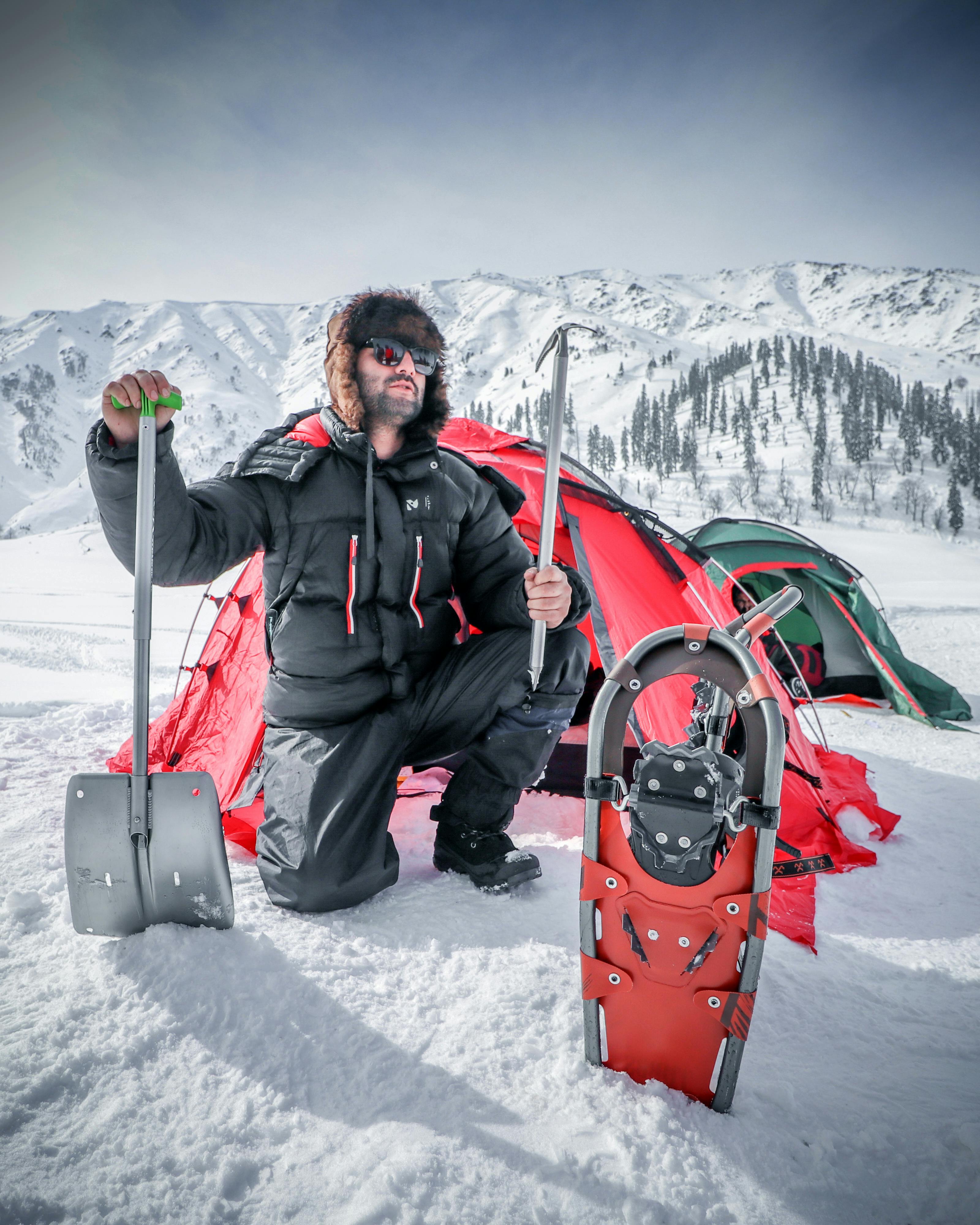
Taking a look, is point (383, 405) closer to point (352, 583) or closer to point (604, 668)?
point (352, 583)

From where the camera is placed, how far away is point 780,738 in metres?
1.12

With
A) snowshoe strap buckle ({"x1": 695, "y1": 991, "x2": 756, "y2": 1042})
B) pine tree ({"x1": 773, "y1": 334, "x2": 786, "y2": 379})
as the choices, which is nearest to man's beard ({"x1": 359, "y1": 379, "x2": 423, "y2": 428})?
snowshoe strap buckle ({"x1": 695, "y1": 991, "x2": 756, "y2": 1042})

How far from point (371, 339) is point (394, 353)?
11cm

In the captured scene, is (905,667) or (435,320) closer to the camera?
(435,320)

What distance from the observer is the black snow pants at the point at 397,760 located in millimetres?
1856

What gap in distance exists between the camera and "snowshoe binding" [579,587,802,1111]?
1128mm

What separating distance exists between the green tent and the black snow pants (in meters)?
2.55

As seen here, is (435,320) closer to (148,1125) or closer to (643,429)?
(148,1125)

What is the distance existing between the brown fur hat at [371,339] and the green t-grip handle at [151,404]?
0.58m

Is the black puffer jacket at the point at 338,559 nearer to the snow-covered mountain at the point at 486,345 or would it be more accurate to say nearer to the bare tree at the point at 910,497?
the bare tree at the point at 910,497

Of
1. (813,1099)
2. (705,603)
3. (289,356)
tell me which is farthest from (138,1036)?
(289,356)

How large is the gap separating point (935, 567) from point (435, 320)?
19.2 metres

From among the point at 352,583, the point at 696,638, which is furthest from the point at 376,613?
the point at 696,638

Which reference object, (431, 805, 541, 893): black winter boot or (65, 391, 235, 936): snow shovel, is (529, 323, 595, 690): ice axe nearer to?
(431, 805, 541, 893): black winter boot
